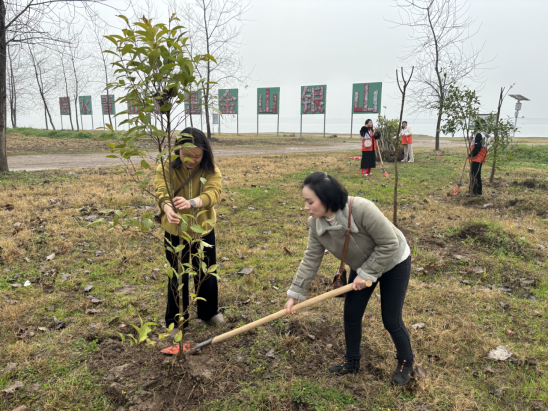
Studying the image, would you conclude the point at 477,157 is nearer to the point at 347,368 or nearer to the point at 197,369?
the point at 347,368

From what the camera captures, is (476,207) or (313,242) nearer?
(313,242)

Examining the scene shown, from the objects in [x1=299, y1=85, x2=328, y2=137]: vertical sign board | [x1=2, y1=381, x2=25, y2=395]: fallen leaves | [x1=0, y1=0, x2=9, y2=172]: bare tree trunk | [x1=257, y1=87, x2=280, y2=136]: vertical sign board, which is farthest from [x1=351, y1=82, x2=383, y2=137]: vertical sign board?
[x1=2, y1=381, x2=25, y2=395]: fallen leaves

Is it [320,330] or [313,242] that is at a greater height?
[313,242]

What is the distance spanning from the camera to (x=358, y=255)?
2.49 metres

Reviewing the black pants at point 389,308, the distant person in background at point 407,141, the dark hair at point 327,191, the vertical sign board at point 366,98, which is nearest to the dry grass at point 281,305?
the black pants at point 389,308

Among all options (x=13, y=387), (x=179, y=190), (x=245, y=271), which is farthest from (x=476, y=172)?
(x=13, y=387)

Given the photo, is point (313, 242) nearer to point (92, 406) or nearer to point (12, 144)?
point (92, 406)

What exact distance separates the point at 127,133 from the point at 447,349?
120 inches

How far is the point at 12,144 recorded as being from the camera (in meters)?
19.7

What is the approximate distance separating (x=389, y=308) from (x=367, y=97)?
33650 mm

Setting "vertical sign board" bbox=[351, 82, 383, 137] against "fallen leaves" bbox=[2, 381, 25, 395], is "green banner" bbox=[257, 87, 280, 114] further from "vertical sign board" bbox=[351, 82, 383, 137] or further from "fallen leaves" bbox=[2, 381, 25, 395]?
"fallen leaves" bbox=[2, 381, 25, 395]

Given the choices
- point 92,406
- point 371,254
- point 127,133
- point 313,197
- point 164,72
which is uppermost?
point 164,72

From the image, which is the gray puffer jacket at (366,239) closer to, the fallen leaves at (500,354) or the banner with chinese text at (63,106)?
the fallen leaves at (500,354)

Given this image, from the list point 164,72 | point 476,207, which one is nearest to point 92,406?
point 164,72
